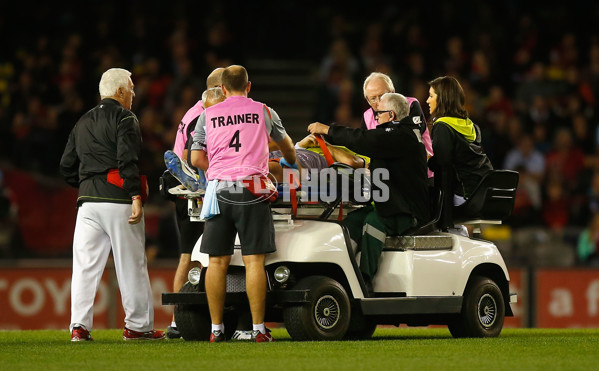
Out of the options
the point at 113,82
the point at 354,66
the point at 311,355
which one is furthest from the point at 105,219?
the point at 354,66

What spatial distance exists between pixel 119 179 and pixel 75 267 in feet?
2.46

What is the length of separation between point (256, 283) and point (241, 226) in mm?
417

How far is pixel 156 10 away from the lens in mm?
19875

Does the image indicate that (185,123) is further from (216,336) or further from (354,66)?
(354,66)

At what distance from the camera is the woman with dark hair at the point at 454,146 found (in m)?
9.78

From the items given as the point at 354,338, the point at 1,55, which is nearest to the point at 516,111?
the point at 1,55

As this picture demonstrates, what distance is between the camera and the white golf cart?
29.2 ft

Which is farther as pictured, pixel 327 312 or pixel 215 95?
pixel 215 95

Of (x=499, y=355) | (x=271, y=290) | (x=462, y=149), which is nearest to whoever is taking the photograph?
(x=499, y=355)

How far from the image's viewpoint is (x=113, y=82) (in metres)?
9.45

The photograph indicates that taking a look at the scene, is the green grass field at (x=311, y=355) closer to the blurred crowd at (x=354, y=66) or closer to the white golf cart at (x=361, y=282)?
the white golf cart at (x=361, y=282)

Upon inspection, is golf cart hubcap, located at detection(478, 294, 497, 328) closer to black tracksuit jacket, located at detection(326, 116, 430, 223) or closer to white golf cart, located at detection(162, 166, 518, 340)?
white golf cart, located at detection(162, 166, 518, 340)

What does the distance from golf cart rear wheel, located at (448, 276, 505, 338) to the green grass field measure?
337mm

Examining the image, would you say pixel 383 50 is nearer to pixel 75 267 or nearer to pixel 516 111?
pixel 516 111
